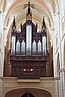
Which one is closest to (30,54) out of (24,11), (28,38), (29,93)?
(28,38)

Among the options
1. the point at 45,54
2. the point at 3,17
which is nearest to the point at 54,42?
the point at 45,54

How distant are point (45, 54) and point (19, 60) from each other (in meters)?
3.25

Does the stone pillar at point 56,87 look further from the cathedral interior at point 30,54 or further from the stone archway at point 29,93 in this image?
the stone archway at point 29,93

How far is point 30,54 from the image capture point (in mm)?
32969

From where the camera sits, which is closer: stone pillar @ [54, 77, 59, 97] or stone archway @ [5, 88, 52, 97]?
stone pillar @ [54, 77, 59, 97]

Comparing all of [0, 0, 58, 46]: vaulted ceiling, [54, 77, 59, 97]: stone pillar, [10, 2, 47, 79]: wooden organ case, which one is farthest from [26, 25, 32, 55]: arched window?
[54, 77, 59, 97]: stone pillar

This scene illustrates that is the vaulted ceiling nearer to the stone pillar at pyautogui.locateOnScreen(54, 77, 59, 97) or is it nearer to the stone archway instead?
the stone pillar at pyautogui.locateOnScreen(54, 77, 59, 97)

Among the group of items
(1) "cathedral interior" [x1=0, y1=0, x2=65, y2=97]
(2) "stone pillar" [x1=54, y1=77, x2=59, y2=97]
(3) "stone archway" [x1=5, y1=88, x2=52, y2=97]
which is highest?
(1) "cathedral interior" [x1=0, y1=0, x2=65, y2=97]

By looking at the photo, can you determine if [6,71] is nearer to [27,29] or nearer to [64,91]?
[27,29]

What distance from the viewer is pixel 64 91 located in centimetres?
2439

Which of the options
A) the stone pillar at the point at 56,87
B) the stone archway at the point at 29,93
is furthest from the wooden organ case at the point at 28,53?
the stone archway at the point at 29,93

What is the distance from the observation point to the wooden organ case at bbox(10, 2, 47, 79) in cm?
3241

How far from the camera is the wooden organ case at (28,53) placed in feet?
106

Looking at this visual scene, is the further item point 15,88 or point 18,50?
point 18,50
